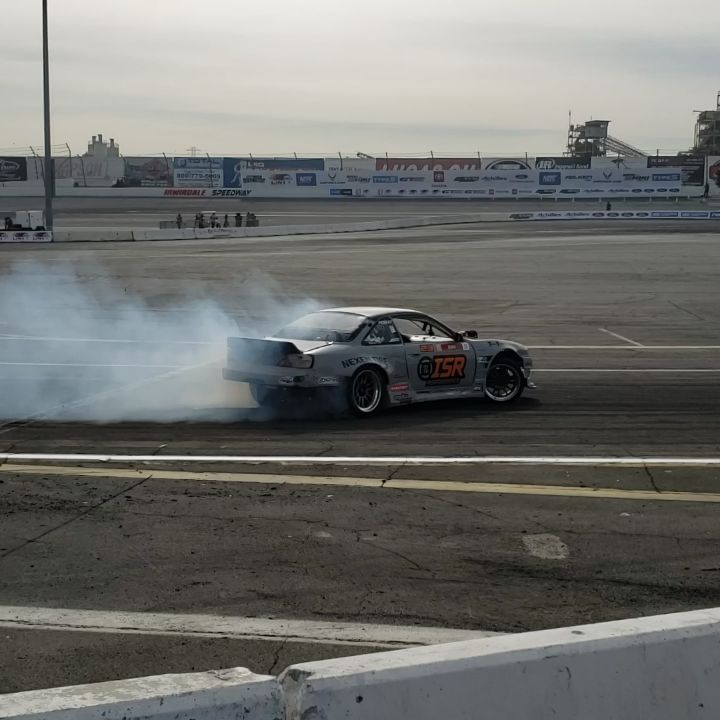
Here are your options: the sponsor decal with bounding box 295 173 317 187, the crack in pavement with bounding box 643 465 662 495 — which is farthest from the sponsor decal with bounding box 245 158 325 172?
the crack in pavement with bounding box 643 465 662 495

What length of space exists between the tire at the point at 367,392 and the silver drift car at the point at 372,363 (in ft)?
0.04

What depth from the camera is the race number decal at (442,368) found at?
12047 mm

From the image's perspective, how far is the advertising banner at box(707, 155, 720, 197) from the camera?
81188 mm

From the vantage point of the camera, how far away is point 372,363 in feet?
37.7

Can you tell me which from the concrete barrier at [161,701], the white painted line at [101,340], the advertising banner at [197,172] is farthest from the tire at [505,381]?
the advertising banner at [197,172]

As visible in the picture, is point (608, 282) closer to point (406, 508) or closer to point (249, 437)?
point (249, 437)

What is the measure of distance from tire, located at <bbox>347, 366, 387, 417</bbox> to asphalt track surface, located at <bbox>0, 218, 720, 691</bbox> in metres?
0.29

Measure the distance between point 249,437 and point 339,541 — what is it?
3643 mm

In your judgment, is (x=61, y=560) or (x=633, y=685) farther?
(x=61, y=560)

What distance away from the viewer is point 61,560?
21.3 ft

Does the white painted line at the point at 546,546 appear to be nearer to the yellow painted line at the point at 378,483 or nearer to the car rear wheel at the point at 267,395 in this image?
the yellow painted line at the point at 378,483

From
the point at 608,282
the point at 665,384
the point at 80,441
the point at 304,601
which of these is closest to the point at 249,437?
the point at 80,441

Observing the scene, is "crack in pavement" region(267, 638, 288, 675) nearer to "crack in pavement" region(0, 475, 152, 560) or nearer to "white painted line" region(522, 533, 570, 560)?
"white painted line" region(522, 533, 570, 560)

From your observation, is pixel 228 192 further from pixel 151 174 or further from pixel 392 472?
pixel 392 472
